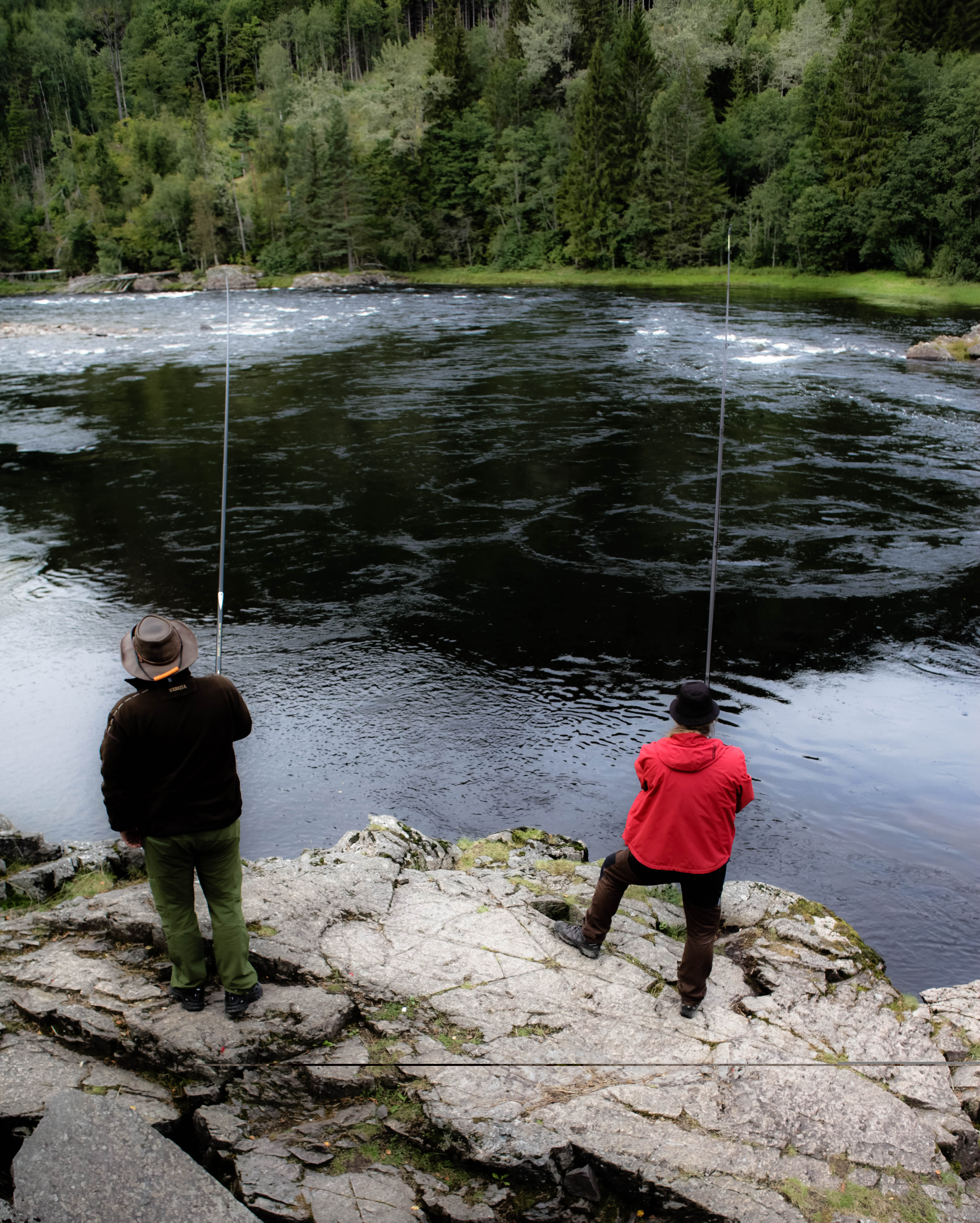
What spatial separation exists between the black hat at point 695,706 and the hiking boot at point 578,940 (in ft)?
4.40

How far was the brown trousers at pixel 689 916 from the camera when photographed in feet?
14.3

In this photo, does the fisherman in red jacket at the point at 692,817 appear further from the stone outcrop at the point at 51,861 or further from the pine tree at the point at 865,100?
the pine tree at the point at 865,100

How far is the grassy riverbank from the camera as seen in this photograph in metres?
46.2

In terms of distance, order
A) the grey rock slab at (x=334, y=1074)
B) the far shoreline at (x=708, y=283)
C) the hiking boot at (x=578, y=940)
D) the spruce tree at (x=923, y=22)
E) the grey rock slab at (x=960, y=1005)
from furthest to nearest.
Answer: the spruce tree at (x=923, y=22), the far shoreline at (x=708, y=283), the hiking boot at (x=578, y=940), the grey rock slab at (x=960, y=1005), the grey rock slab at (x=334, y=1074)

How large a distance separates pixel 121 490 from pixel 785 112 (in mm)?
65676

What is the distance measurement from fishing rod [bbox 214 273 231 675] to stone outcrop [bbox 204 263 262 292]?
57356 millimetres

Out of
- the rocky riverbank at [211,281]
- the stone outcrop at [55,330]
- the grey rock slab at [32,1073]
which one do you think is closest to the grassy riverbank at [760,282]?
the rocky riverbank at [211,281]

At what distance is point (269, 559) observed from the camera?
1361 centimetres

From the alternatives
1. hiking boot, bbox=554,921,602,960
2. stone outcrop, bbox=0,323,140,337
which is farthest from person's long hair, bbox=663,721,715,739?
stone outcrop, bbox=0,323,140,337

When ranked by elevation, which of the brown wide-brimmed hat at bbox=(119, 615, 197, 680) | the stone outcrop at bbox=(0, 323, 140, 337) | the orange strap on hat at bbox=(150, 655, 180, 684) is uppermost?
the stone outcrop at bbox=(0, 323, 140, 337)

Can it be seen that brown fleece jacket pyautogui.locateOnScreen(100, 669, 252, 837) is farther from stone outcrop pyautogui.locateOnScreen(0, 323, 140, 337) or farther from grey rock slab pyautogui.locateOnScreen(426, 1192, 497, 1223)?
stone outcrop pyautogui.locateOnScreen(0, 323, 140, 337)

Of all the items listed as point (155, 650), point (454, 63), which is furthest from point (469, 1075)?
point (454, 63)

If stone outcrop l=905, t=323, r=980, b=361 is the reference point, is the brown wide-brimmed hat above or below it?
below

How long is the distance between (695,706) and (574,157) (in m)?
75.4
